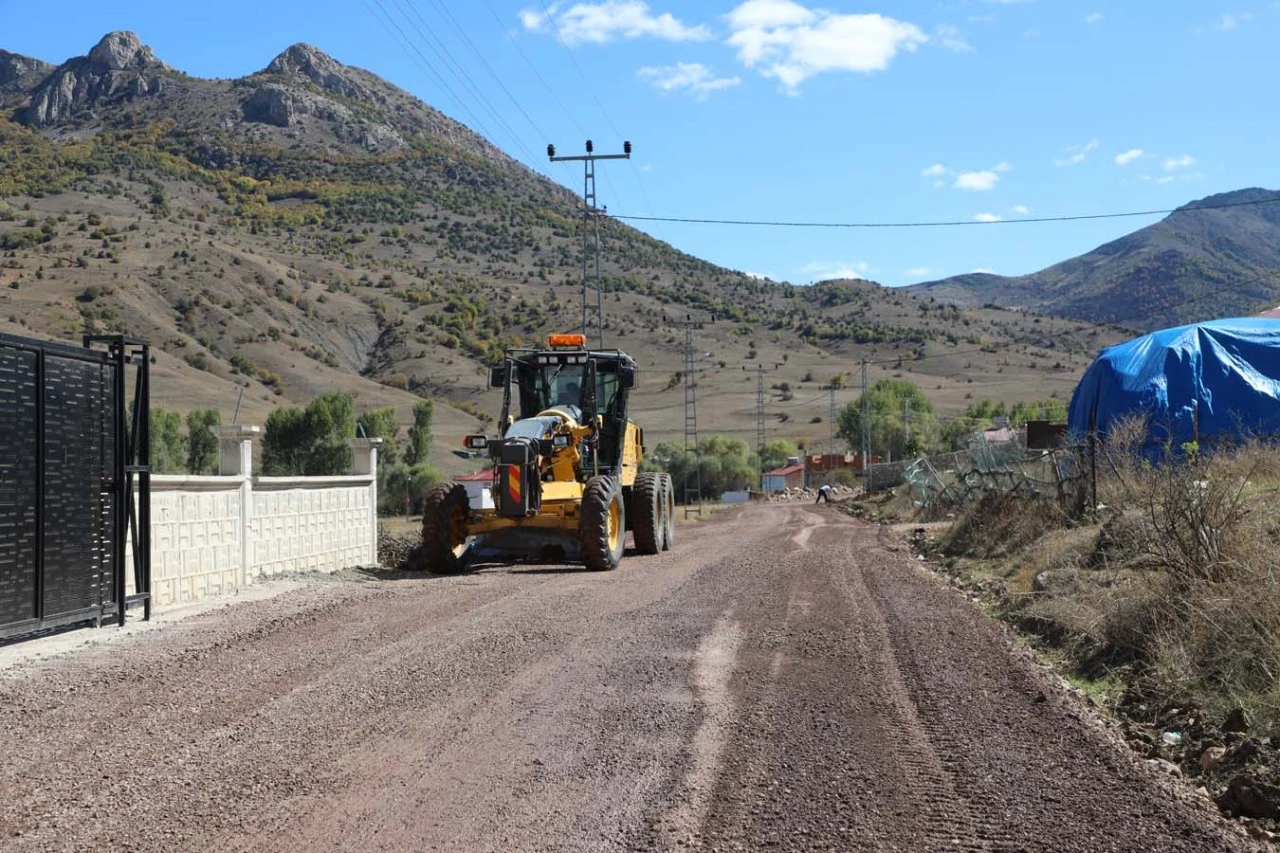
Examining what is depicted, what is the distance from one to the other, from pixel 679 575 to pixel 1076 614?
6.99 meters

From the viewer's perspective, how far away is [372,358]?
9431 centimetres

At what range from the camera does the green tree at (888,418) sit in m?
93.1

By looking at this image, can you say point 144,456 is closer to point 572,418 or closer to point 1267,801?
point 572,418

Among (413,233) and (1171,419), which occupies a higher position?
(413,233)

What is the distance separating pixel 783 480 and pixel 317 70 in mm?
109512

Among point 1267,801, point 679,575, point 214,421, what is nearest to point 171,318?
point 214,421

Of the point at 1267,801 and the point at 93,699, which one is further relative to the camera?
the point at 93,699

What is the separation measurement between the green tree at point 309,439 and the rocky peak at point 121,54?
121 m

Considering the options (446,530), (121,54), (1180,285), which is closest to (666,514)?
(446,530)

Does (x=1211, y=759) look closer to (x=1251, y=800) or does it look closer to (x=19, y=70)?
(x=1251, y=800)

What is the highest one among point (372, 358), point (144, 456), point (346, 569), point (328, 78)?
point (328, 78)

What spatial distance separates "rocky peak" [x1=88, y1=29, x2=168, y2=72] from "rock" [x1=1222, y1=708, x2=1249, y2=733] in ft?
569

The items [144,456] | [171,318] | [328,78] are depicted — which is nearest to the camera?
[144,456]

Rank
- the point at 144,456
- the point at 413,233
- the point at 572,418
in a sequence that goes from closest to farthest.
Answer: the point at 144,456, the point at 572,418, the point at 413,233
